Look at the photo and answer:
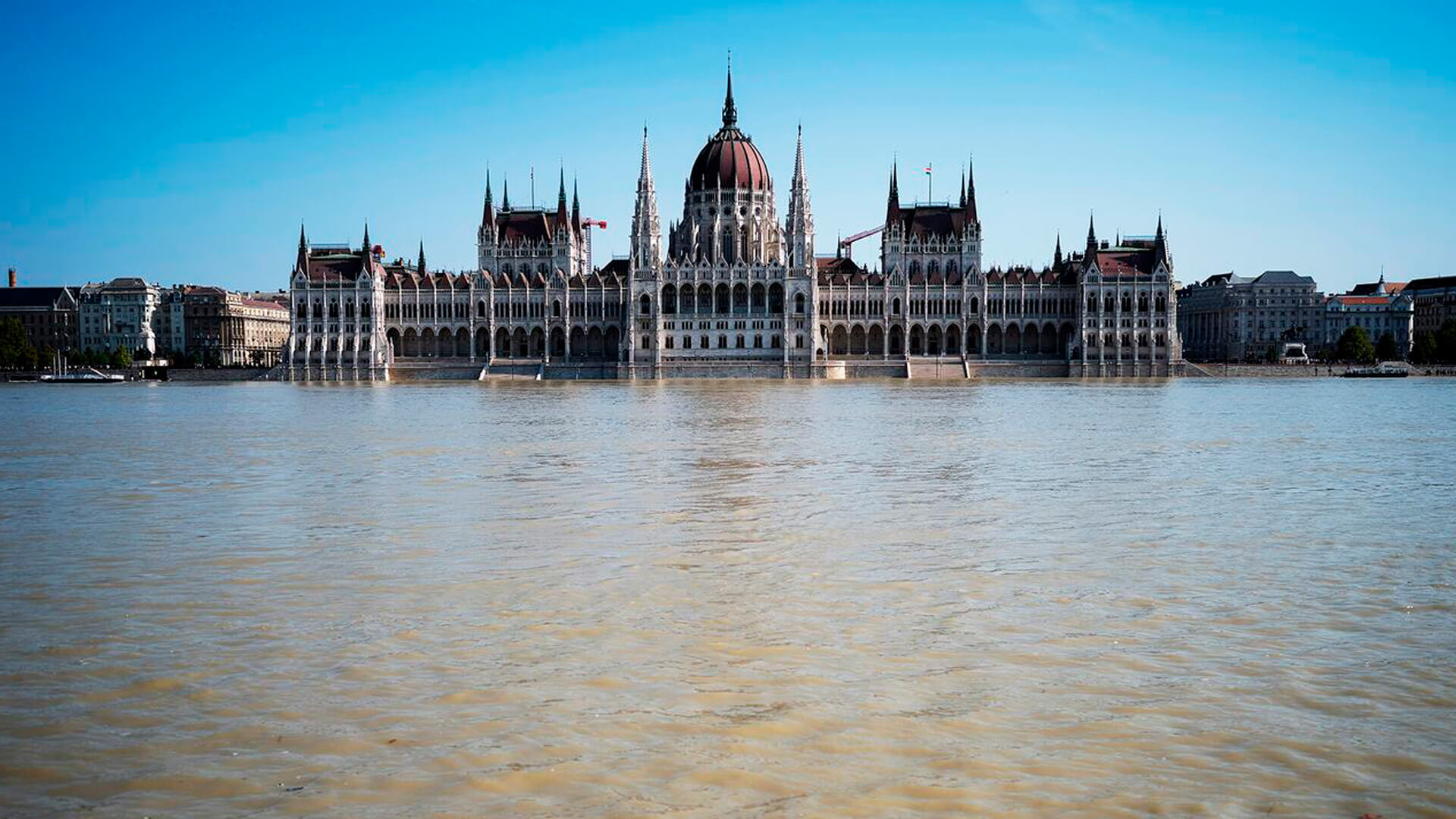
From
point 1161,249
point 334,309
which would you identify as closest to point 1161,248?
point 1161,249

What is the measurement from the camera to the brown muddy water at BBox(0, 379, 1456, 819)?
7.43 meters

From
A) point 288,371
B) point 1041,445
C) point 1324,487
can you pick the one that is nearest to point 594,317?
point 288,371

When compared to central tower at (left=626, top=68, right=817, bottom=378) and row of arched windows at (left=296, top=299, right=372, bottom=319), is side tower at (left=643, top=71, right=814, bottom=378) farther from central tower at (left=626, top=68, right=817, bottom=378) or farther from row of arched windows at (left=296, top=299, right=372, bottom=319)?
row of arched windows at (left=296, top=299, right=372, bottom=319)

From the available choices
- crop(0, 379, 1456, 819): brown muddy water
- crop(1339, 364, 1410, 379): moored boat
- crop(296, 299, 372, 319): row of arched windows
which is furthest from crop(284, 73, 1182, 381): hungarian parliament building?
crop(0, 379, 1456, 819): brown muddy water

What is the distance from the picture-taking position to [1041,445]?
31.7 m

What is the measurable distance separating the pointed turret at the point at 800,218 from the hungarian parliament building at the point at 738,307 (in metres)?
0.17

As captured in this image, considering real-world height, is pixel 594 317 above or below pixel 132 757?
above

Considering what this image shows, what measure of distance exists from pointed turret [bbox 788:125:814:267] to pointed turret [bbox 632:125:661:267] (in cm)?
1260

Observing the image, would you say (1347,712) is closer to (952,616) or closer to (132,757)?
(952,616)

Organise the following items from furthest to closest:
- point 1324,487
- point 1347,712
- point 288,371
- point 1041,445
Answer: point 288,371 < point 1041,445 < point 1324,487 < point 1347,712

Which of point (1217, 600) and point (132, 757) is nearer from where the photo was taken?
point (132, 757)

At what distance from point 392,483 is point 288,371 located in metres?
95.9

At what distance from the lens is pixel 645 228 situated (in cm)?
11719

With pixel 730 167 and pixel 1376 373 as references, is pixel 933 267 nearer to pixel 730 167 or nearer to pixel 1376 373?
pixel 730 167
